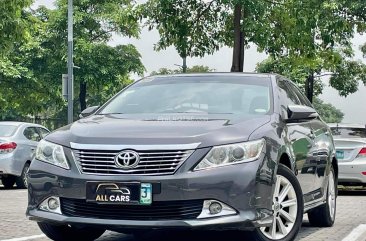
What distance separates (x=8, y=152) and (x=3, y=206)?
199 inches

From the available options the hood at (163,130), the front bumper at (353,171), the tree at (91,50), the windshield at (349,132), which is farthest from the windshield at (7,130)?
the tree at (91,50)

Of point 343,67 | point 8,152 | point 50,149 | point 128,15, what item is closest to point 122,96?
point 50,149

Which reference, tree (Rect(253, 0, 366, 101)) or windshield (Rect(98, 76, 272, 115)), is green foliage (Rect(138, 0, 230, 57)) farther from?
windshield (Rect(98, 76, 272, 115))

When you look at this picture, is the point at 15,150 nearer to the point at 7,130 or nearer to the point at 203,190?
the point at 7,130

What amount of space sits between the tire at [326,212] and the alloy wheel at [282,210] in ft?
6.08

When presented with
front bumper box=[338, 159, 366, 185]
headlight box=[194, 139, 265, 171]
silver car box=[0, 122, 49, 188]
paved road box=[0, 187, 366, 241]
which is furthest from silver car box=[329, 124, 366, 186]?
headlight box=[194, 139, 265, 171]

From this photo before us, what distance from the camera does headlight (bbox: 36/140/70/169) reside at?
5938 mm

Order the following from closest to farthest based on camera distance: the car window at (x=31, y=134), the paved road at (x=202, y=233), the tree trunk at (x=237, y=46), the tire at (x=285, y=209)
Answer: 1. the tire at (x=285, y=209)
2. the paved road at (x=202, y=233)
3. the car window at (x=31, y=134)
4. the tree trunk at (x=237, y=46)

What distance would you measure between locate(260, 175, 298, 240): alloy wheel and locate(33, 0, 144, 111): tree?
34.8 meters

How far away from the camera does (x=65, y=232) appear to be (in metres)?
6.73

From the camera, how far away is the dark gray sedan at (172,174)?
5.64m

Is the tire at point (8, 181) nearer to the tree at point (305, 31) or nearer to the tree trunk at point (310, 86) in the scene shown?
the tree at point (305, 31)

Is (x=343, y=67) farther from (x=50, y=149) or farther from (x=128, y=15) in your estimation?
(x=50, y=149)

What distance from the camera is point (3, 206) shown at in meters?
11.5
